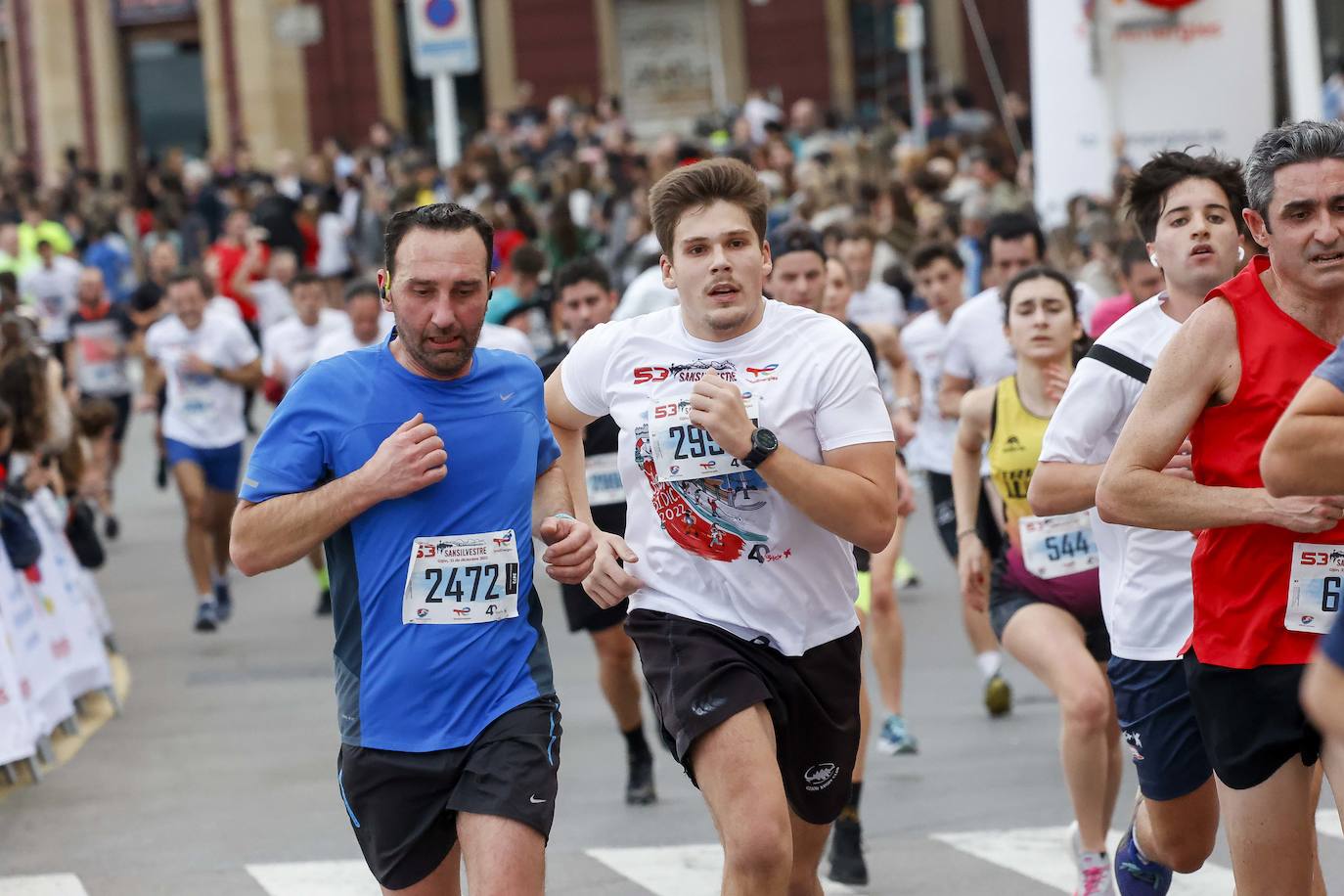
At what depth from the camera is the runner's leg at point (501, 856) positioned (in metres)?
4.47

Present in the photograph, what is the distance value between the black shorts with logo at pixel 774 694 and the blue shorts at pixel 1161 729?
2.46 feet

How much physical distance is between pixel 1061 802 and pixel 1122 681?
251cm

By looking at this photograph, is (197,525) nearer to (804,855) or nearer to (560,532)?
(804,855)

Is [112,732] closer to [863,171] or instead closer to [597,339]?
[597,339]

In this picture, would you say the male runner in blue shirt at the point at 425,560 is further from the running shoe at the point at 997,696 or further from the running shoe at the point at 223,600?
the running shoe at the point at 223,600

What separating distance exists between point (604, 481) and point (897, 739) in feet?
5.32

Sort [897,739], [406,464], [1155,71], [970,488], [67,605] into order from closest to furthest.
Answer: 1. [406,464]
2. [970,488]
3. [897,739]
4. [67,605]
5. [1155,71]

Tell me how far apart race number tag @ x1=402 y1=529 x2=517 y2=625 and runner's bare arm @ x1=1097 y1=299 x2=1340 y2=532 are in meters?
1.31

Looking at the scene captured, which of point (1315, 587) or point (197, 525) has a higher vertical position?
point (1315, 587)

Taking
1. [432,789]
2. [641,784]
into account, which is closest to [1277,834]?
[432,789]

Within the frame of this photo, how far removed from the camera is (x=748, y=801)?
4891mm

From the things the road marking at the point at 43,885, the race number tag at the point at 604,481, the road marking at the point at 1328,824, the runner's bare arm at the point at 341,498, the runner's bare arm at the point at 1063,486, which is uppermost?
the runner's bare arm at the point at 341,498

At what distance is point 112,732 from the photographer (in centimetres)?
1016

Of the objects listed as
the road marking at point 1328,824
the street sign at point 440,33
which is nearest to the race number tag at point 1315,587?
the road marking at point 1328,824
